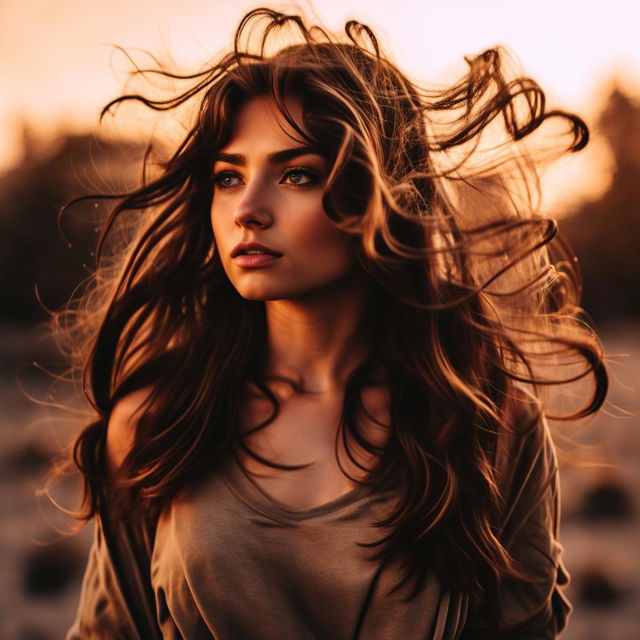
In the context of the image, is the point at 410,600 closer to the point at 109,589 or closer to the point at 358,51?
the point at 109,589

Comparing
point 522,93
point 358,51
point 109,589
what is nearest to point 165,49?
point 358,51

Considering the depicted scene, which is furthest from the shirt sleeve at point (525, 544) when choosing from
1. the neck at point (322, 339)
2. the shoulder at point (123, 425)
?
the shoulder at point (123, 425)

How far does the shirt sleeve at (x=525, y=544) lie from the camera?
72.5 inches

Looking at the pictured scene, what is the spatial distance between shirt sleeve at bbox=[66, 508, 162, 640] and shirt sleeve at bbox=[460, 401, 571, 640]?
2.96ft

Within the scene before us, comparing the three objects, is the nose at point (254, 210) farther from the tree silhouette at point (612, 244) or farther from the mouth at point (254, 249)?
the tree silhouette at point (612, 244)

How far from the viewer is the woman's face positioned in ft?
5.19

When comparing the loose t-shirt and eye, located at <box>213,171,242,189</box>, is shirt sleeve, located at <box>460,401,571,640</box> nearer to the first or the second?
the loose t-shirt

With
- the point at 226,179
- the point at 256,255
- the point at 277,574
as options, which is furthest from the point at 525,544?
the point at 226,179

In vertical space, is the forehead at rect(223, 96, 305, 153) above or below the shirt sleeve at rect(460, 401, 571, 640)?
above

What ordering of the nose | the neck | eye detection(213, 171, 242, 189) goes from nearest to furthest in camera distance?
1. the nose
2. eye detection(213, 171, 242, 189)
3. the neck

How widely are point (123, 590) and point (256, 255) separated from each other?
3.36 ft

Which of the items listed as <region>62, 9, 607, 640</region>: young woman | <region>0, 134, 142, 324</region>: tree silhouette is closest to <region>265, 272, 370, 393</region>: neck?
<region>62, 9, 607, 640</region>: young woman

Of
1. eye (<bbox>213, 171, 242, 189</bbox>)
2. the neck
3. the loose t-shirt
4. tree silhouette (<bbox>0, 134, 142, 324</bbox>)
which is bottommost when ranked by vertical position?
tree silhouette (<bbox>0, 134, 142, 324</bbox>)

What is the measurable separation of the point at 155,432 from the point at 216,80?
967 mm
